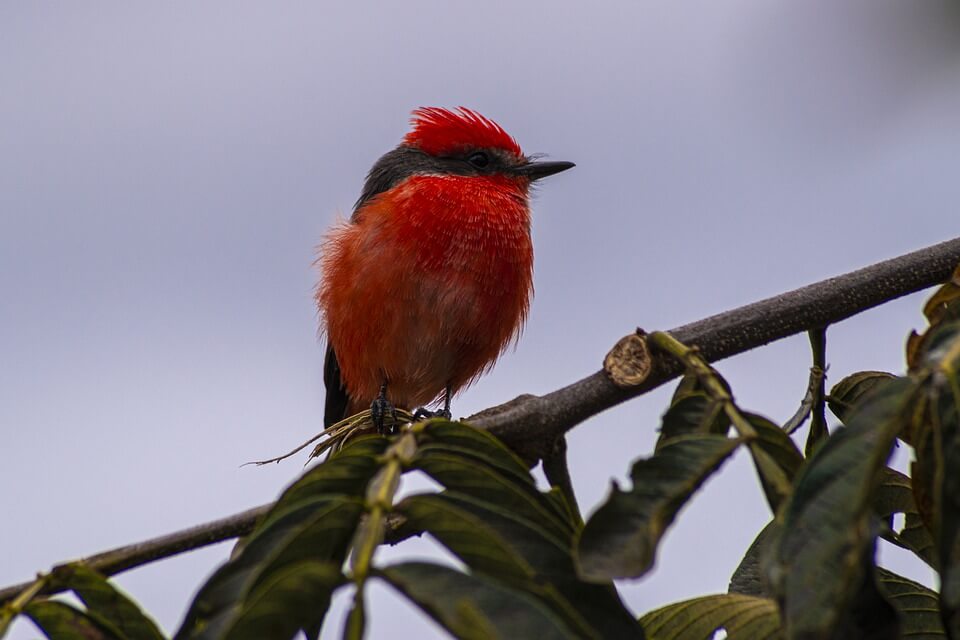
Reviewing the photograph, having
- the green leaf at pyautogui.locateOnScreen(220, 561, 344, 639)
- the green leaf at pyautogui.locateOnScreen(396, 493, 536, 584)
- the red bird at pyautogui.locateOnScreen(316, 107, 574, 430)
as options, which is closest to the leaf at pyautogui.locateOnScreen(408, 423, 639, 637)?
the green leaf at pyautogui.locateOnScreen(396, 493, 536, 584)

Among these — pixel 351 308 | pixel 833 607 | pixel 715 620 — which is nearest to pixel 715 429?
pixel 715 620

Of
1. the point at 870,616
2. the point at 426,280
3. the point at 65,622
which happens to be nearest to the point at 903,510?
the point at 870,616

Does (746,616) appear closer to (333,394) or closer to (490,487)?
(490,487)

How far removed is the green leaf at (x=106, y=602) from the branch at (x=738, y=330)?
2.68 ft

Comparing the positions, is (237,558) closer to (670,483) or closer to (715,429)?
(670,483)

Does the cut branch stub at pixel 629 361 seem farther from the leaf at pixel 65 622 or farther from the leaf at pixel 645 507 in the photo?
the leaf at pixel 65 622

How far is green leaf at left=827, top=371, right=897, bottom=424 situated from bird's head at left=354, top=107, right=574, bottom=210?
3.35 meters

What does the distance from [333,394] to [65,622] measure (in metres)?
4.55

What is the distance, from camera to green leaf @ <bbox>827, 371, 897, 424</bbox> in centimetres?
219

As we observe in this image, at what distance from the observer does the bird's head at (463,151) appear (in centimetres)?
548

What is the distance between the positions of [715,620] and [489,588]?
0.67 m

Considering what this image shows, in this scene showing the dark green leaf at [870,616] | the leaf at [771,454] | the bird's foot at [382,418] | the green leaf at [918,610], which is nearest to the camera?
the dark green leaf at [870,616]

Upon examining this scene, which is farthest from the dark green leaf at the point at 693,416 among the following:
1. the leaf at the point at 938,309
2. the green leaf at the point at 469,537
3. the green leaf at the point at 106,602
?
the green leaf at the point at 106,602

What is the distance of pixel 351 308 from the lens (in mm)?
4641
